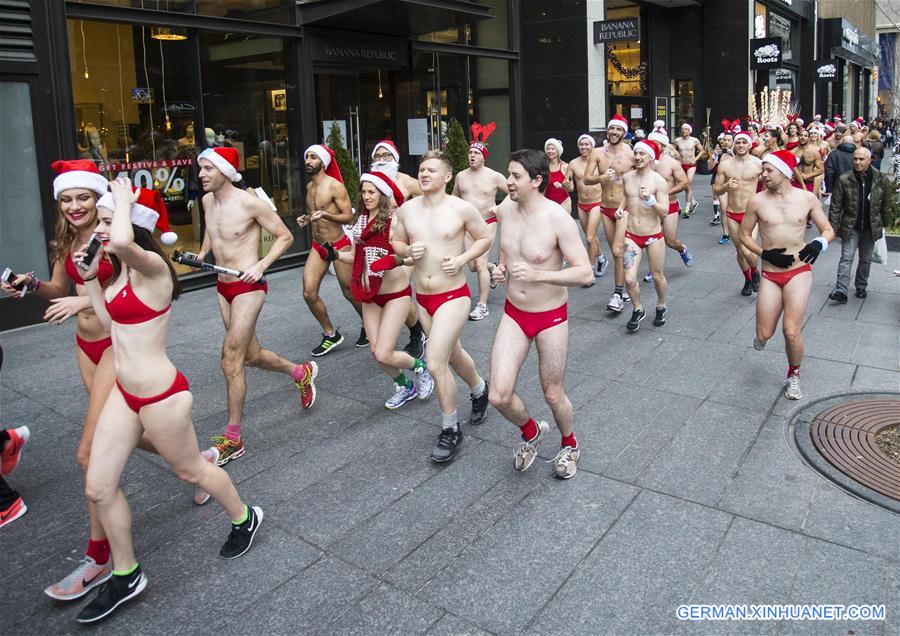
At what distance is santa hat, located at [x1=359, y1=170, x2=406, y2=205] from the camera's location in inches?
234

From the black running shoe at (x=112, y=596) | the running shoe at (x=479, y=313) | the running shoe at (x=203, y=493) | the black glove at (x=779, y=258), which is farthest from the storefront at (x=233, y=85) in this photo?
the black glove at (x=779, y=258)

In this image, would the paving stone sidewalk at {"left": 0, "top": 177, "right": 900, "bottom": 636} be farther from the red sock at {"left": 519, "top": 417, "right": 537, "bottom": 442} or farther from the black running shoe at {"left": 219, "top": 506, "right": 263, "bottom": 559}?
the red sock at {"left": 519, "top": 417, "right": 537, "bottom": 442}

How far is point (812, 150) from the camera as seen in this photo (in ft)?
47.6

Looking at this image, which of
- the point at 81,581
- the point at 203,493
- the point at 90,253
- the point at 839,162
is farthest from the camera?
the point at 839,162

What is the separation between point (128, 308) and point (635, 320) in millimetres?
6010

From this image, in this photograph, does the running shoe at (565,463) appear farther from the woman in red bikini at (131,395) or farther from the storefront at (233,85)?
the storefront at (233,85)

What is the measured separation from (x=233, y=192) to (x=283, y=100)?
7.32 m

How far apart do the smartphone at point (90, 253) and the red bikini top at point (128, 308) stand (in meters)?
0.19

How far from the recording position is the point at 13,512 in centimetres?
466

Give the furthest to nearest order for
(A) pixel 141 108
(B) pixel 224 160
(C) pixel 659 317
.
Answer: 1. (A) pixel 141 108
2. (C) pixel 659 317
3. (B) pixel 224 160

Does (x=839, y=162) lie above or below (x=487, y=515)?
above

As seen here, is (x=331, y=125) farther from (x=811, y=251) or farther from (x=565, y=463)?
(x=565, y=463)

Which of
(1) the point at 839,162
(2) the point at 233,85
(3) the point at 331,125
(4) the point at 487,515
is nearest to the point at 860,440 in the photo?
(4) the point at 487,515

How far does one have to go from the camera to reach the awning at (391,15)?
11828 millimetres
